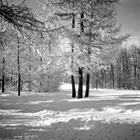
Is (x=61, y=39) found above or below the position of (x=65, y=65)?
above

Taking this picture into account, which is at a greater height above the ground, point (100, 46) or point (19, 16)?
point (100, 46)

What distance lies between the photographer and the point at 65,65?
13.3 metres

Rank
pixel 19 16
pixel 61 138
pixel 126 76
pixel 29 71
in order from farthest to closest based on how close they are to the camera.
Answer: pixel 126 76
pixel 29 71
pixel 61 138
pixel 19 16

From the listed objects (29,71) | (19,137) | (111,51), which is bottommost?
(19,137)

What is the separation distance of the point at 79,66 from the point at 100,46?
2.70 m

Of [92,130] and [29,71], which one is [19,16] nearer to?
[92,130]

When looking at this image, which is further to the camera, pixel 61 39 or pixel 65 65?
pixel 65 65

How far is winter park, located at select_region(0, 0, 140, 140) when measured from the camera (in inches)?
200

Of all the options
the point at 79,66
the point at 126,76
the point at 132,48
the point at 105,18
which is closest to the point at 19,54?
the point at 79,66

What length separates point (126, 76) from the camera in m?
39.8

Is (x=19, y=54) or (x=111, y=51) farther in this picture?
(x=19, y=54)

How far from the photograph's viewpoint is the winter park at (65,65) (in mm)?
5074

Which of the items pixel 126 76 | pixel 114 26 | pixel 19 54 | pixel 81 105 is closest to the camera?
pixel 81 105

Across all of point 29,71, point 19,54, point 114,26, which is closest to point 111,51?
point 114,26
